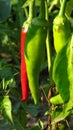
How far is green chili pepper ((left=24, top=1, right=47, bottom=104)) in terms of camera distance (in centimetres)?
90

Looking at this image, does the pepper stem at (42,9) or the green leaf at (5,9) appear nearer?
the pepper stem at (42,9)

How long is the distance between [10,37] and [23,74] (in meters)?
2.24

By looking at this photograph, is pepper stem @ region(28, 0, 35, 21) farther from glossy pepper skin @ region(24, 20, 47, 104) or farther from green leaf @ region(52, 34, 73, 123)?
green leaf @ region(52, 34, 73, 123)

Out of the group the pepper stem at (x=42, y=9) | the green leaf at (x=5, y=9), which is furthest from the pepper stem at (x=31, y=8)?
the green leaf at (x=5, y=9)

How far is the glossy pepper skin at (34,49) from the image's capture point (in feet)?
2.98

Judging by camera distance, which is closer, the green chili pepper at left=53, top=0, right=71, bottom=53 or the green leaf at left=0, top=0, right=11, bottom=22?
the green chili pepper at left=53, top=0, right=71, bottom=53

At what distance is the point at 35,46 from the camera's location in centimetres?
92

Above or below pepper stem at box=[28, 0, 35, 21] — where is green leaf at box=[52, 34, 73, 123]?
below

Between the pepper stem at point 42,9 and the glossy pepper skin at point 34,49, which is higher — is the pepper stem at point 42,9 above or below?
above

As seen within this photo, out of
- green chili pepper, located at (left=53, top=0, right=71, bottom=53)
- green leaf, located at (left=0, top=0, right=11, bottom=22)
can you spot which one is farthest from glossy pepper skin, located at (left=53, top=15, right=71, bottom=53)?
green leaf, located at (left=0, top=0, right=11, bottom=22)

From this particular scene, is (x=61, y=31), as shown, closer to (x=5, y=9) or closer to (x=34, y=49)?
(x=34, y=49)

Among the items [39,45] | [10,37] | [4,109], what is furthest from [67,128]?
[10,37]

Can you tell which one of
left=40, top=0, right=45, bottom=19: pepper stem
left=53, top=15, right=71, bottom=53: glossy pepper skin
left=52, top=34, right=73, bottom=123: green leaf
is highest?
left=40, top=0, right=45, bottom=19: pepper stem

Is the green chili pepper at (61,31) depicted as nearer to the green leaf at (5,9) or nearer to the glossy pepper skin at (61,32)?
the glossy pepper skin at (61,32)
